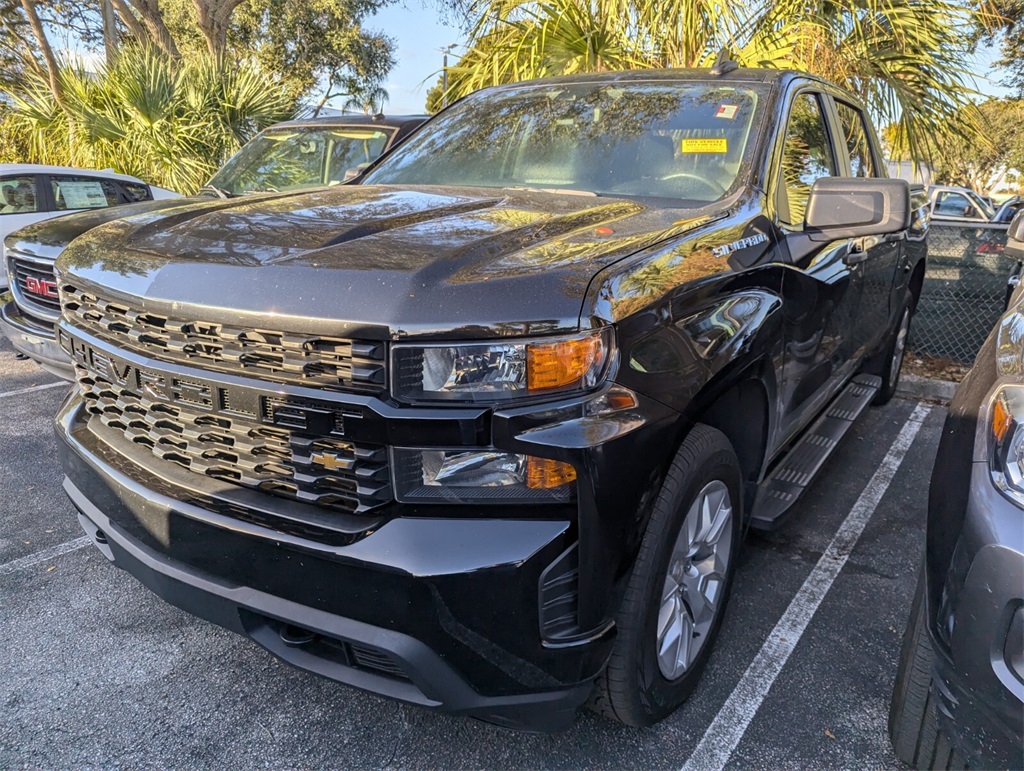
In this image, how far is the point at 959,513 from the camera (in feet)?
5.35

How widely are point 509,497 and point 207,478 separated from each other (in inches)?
33.4

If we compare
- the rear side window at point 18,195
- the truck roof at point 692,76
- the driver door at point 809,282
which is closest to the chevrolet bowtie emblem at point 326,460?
the driver door at point 809,282

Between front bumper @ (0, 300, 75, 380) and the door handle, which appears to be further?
front bumper @ (0, 300, 75, 380)

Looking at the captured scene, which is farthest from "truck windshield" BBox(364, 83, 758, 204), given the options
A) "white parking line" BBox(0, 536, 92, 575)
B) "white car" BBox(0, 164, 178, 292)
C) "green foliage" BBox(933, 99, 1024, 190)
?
"green foliage" BBox(933, 99, 1024, 190)

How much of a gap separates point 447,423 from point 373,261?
43 cm

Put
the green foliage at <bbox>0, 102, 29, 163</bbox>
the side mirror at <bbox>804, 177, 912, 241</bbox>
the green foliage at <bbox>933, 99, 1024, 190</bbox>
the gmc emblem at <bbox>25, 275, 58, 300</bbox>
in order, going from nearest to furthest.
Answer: the side mirror at <bbox>804, 177, 912, 241</bbox> → the gmc emblem at <bbox>25, 275, 58, 300</bbox> → the green foliage at <bbox>0, 102, 29, 163</bbox> → the green foliage at <bbox>933, 99, 1024, 190</bbox>

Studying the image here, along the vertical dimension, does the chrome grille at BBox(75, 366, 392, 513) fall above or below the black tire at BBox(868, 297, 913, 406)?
above

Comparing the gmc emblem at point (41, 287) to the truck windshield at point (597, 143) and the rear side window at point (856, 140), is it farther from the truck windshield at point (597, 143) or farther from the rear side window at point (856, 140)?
the rear side window at point (856, 140)

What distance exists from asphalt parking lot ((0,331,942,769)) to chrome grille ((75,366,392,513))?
29.2 inches

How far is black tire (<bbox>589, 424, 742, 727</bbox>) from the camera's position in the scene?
181 centimetres

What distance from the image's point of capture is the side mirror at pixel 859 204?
2.45 m

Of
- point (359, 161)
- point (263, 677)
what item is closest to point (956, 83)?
point (359, 161)

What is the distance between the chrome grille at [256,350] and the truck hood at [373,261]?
0.03 metres

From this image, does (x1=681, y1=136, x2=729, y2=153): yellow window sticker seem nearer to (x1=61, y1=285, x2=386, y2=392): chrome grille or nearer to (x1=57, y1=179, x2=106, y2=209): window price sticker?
(x1=61, y1=285, x2=386, y2=392): chrome grille
